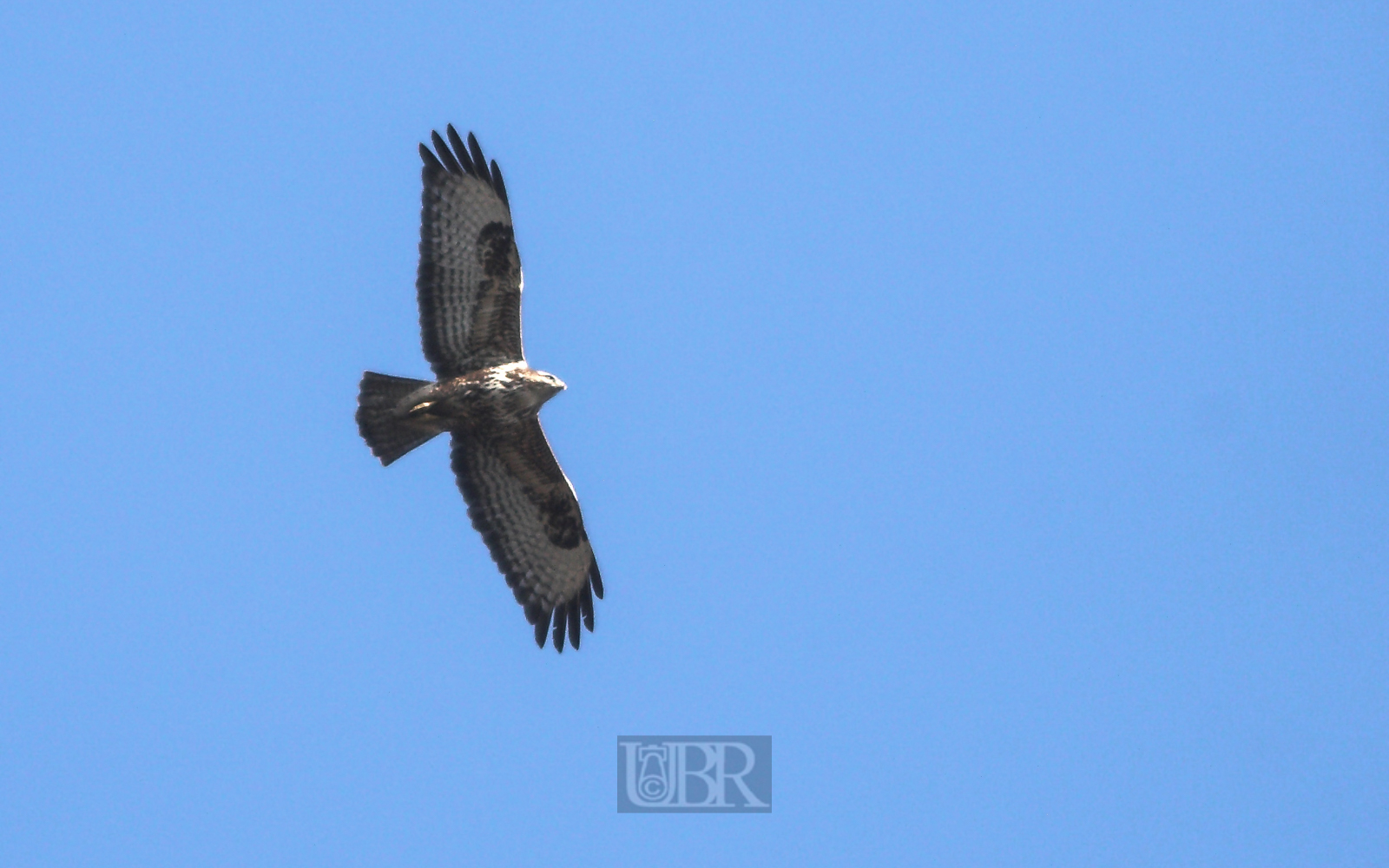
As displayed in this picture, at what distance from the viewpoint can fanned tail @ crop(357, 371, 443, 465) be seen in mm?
13062

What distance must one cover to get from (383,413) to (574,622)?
2477mm

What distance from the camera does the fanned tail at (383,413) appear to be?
42.9 feet

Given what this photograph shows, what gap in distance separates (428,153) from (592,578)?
12.1 feet

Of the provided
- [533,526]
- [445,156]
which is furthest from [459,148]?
[533,526]

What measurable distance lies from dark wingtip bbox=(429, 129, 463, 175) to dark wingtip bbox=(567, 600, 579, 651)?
3.62 m

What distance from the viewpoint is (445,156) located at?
13320mm

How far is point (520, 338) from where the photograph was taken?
13.2 metres

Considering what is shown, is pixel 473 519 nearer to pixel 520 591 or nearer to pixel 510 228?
pixel 520 591

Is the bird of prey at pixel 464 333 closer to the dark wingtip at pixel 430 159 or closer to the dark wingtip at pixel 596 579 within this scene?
the dark wingtip at pixel 430 159

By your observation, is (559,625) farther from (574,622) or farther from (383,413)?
(383,413)

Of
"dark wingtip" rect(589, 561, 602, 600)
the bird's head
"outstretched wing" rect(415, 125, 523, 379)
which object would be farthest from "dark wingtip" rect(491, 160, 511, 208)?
"dark wingtip" rect(589, 561, 602, 600)

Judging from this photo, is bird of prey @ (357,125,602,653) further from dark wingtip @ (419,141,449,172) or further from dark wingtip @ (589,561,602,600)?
dark wingtip @ (589,561,602,600)

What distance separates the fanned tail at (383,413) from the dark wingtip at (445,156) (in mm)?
1652

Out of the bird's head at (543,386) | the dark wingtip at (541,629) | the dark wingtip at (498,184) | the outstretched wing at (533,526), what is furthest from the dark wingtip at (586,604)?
the dark wingtip at (498,184)
